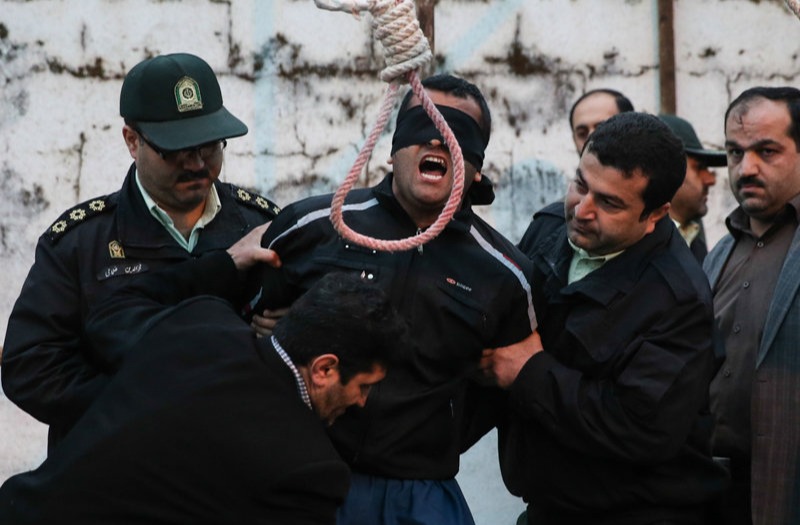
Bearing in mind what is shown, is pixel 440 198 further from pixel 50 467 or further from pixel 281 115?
pixel 281 115

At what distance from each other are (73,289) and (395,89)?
1.13 meters

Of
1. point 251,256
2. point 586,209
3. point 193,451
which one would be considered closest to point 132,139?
point 251,256

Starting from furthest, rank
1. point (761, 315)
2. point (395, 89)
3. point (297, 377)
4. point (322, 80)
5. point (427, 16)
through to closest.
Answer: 1. point (322, 80)
2. point (427, 16)
3. point (761, 315)
4. point (395, 89)
5. point (297, 377)

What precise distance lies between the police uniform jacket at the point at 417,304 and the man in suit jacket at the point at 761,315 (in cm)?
91

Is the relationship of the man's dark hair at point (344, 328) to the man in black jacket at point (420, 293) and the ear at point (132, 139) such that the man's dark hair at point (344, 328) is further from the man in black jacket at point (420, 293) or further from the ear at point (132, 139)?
the ear at point (132, 139)

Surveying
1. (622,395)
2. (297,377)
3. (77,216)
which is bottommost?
(622,395)

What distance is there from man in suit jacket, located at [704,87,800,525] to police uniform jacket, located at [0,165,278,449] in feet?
5.67

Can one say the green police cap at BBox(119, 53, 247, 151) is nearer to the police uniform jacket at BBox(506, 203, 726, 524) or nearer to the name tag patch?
the name tag patch

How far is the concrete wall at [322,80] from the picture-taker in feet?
19.5

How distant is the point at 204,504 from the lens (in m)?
3.21

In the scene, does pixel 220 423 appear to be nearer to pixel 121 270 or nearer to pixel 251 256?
pixel 251 256

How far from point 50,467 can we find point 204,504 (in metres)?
0.39

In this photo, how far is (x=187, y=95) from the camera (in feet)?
13.4

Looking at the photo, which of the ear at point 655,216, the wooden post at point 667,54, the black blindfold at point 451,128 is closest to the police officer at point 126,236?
the black blindfold at point 451,128
